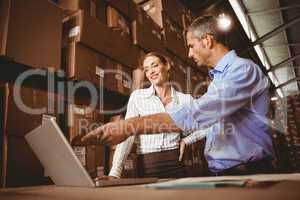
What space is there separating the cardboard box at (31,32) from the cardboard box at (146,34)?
80 centimetres

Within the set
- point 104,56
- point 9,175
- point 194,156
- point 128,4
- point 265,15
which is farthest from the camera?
point 265,15

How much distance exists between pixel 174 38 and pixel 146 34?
1.94ft

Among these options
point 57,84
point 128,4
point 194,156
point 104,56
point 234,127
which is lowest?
point 194,156

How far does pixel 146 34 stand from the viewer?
264 centimetres

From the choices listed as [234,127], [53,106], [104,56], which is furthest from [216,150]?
[104,56]

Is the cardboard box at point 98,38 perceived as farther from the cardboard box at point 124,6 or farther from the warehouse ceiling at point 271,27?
the warehouse ceiling at point 271,27

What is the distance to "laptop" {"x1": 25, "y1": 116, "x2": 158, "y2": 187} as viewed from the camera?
2.80ft

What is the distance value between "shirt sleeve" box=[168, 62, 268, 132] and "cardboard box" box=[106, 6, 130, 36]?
4.41 feet

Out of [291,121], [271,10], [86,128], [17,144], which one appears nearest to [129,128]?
[17,144]

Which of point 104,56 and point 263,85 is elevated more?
Result: point 104,56

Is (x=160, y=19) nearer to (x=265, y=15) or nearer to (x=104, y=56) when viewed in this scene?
(x=104, y=56)

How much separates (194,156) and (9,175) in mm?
1833

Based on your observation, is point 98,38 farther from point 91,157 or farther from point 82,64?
point 91,157

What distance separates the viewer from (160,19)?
2.99 m
